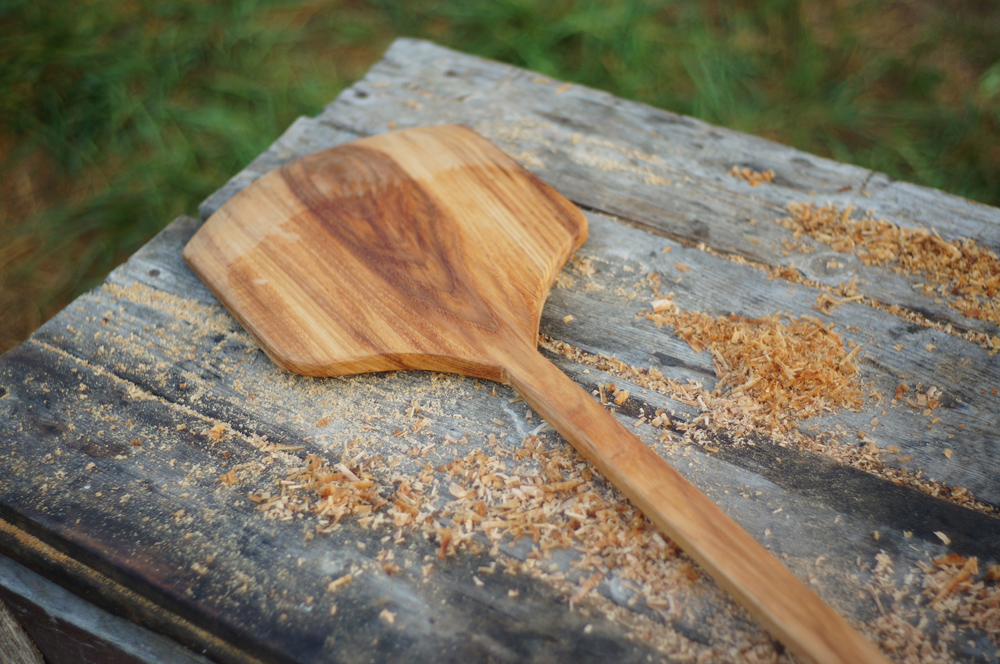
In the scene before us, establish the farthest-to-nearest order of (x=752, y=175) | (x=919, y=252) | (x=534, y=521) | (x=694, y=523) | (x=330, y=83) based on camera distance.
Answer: (x=330, y=83) → (x=752, y=175) → (x=919, y=252) → (x=534, y=521) → (x=694, y=523)

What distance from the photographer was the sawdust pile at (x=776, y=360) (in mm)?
1146

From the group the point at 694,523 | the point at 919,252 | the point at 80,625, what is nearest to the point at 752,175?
the point at 919,252

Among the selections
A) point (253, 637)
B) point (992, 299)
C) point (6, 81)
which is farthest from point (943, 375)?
point (6, 81)

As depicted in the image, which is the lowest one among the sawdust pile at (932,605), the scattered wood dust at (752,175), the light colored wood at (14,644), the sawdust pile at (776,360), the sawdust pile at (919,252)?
the light colored wood at (14,644)

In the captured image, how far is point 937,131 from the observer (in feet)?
8.96

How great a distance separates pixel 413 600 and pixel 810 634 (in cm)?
53

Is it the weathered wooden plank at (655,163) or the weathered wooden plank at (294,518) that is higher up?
the weathered wooden plank at (655,163)

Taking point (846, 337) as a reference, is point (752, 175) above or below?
above

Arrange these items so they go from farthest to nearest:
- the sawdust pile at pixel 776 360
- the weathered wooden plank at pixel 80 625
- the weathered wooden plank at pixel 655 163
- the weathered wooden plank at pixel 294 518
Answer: the weathered wooden plank at pixel 655 163 < the sawdust pile at pixel 776 360 < the weathered wooden plank at pixel 80 625 < the weathered wooden plank at pixel 294 518

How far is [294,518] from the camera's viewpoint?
1.01 meters

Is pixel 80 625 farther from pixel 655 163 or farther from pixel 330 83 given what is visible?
pixel 330 83

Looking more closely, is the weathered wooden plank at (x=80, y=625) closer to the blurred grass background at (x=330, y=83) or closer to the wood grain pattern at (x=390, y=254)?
the wood grain pattern at (x=390, y=254)

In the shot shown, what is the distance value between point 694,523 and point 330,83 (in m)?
2.71

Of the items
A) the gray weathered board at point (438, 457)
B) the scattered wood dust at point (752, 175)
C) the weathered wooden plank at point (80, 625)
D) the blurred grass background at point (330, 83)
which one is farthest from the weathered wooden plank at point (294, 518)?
the blurred grass background at point (330, 83)
